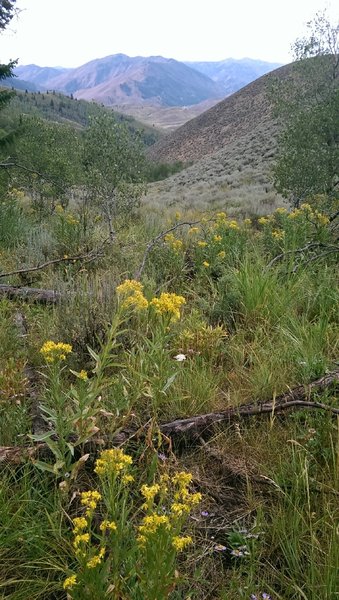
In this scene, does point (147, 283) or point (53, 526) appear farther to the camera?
point (147, 283)

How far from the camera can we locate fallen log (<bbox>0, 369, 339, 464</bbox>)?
1883 mm

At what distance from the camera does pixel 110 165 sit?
345 inches

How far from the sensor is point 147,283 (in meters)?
Answer: 3.36

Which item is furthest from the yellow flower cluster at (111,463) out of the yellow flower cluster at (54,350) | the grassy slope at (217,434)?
the yellow flower cluster at (54,350)

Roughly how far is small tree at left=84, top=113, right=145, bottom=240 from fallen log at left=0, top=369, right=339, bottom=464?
272 inches

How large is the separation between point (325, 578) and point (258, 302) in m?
1.95

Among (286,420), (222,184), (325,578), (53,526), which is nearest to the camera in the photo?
(325,578)

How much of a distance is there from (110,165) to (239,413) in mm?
7671

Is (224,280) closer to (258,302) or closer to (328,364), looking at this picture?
(258,302)

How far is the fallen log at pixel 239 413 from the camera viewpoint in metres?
1.88

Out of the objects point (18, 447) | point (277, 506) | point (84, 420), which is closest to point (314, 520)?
point (277, 506)

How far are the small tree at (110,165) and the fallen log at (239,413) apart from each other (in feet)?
22.7

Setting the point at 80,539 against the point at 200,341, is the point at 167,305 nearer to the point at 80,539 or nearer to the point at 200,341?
the point at 200,341

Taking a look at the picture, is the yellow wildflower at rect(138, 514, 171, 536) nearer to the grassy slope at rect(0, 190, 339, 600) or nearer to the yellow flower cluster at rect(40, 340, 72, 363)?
the grassy slope at rect(0, 190, 339, 600)
